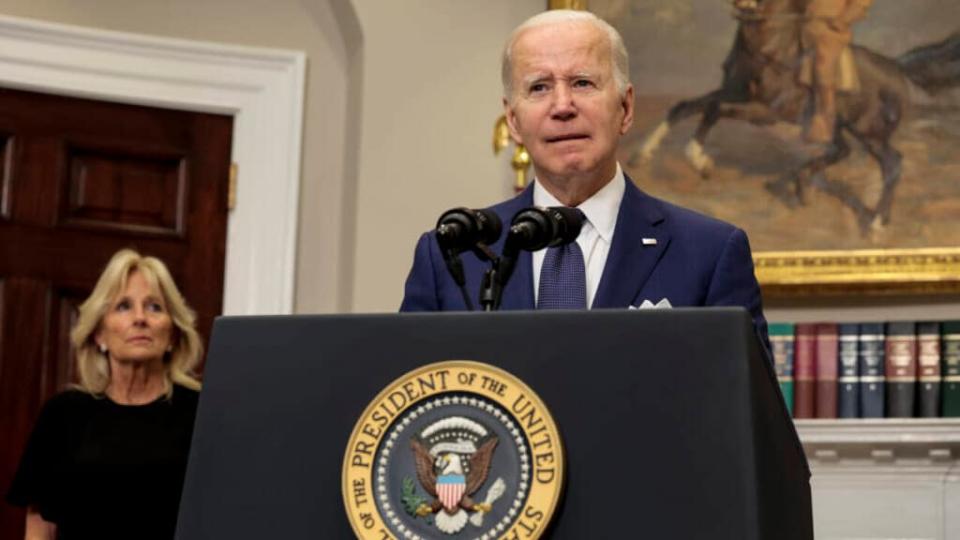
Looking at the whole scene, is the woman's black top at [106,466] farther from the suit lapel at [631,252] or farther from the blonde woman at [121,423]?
the suit lapel at [631,252]

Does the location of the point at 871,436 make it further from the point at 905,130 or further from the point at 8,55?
the point at 8,55

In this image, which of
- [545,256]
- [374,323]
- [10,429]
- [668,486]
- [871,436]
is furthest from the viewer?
[10,429]

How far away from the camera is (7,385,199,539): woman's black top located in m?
3.89

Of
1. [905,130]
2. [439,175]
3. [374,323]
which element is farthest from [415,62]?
[374,323]

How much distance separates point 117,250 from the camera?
492 cm

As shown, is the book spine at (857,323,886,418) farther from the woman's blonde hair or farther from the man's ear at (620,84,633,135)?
the man's ear at (620,84,633,135)

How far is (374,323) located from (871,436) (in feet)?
9.98

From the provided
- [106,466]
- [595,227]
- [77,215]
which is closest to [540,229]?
[595,227]

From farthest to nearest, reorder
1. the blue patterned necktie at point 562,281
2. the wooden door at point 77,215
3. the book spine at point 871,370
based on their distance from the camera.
→ the wooden door at point 77,215 → the book spine at point 871,370 → the blue patterned necktie at point 562,281

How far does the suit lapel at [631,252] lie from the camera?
2.13 metres

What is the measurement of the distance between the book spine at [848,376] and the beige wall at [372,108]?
1104 mm

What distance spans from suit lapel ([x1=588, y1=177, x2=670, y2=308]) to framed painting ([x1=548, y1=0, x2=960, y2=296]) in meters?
2.40

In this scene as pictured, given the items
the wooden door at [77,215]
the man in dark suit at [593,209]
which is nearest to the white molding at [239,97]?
the wooden door at [77,215]

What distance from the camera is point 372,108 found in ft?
16.5
